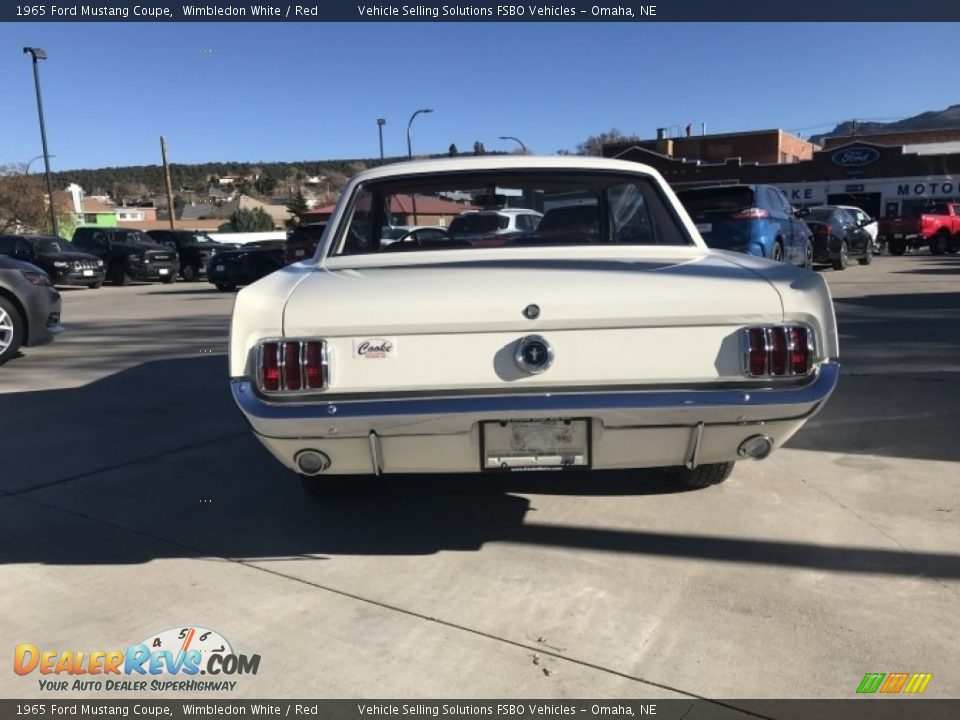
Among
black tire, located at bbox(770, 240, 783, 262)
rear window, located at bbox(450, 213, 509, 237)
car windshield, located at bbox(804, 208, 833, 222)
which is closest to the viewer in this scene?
rear window, located at bbox(450, 213, 509, 237)

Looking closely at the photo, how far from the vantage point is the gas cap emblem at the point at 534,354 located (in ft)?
9.16

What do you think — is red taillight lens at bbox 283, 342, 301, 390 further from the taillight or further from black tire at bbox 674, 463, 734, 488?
the taillight

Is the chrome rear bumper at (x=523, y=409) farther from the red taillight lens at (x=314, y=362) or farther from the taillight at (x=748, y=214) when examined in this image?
the taillight at (x=748, y=214)

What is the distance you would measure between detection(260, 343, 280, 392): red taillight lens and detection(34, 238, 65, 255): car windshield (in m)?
20.9

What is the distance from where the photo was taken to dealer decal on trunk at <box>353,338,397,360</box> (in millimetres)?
2811

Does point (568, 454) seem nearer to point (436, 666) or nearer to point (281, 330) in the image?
point (436, 666)

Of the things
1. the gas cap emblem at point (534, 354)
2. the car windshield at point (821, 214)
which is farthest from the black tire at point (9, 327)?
the car windshield at point (821, 214)

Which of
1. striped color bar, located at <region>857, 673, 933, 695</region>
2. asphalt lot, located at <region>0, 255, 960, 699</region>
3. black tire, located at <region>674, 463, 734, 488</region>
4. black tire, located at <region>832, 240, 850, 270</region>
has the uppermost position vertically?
black tire, located at <region>832, 240, 850, 270</region>

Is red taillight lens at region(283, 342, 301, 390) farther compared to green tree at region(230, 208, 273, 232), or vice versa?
green tree at region(230, 208, 273, 232)

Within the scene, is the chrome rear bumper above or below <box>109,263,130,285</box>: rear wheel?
above

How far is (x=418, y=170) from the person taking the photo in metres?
4.20

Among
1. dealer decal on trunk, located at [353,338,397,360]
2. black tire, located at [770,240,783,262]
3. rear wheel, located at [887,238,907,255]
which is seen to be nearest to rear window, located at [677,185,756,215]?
black tire, located at [770,240,783,262]

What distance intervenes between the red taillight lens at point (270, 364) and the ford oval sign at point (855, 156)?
44.4m

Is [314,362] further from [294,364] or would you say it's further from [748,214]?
[748,214]
